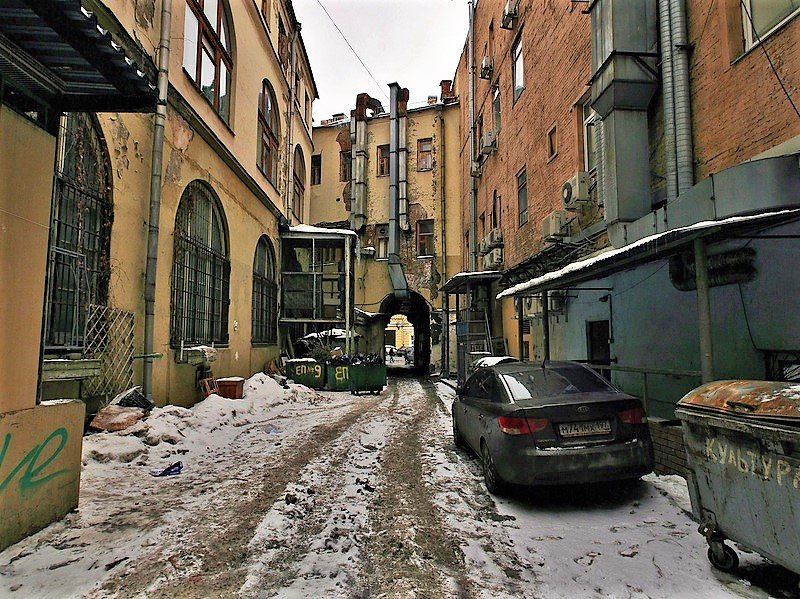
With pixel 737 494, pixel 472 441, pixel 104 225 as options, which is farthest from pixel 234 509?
pixel 104 225

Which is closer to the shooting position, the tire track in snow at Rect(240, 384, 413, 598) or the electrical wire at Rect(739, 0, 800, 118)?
the tire track in snow at Rect(240, 384, 413, 598)

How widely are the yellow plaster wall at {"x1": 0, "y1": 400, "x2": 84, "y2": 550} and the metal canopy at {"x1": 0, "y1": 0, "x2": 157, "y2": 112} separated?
112 inches

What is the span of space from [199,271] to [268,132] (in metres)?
8.74

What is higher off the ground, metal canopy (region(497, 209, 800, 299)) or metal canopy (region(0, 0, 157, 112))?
metal canopy (region(0, 0, 157, 112))

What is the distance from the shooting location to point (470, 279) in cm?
1750

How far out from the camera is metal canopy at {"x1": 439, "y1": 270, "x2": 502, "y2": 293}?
16.7 metres

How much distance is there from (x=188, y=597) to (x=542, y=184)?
12.5 meters

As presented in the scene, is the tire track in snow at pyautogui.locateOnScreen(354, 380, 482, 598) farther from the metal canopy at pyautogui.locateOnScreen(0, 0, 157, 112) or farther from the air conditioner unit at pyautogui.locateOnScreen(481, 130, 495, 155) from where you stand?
the air conditioner unit at pyautogui.locateOnScreen(481, 130, 495, 155)

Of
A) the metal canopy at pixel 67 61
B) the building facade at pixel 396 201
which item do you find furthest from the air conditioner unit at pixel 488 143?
the metal canopy at pixel 67 61

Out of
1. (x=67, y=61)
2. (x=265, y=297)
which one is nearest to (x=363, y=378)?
(x=265, y=297)

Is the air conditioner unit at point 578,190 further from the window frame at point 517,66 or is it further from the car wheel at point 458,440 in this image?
the window frame at point 517,66

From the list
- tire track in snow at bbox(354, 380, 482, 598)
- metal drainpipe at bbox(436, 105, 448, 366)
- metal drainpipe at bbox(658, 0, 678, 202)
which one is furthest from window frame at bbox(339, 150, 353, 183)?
tire track in snow at bbox(354, 380, 482, 598)

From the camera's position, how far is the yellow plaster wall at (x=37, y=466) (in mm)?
3783

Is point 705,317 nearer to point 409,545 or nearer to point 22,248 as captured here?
point 409,545
